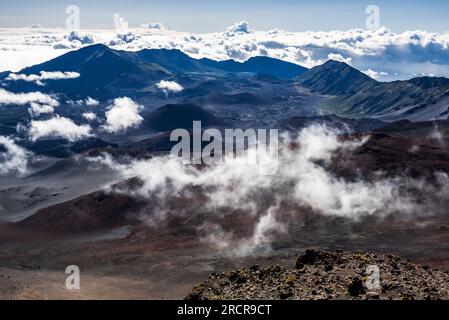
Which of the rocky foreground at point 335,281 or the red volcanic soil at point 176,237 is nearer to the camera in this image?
the rocky foreground at point 335,281

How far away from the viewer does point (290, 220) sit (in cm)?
13250

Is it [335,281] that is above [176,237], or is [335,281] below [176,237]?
above

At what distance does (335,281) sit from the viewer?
47.0 meters

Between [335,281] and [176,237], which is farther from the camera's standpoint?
[176,237]

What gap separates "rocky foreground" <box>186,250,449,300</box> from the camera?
42562 mm

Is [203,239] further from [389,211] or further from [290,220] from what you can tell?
[389,211]

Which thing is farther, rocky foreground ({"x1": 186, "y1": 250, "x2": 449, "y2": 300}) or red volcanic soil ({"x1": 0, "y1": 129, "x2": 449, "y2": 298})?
red volcanic soil ({"x1": 0, "y1": 129, "x2": 449, "y2": 298})

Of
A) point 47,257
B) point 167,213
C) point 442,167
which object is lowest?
point 47,257

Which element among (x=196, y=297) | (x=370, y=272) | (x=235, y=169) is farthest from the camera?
(x=235, y=169)

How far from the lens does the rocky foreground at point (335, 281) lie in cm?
4256
